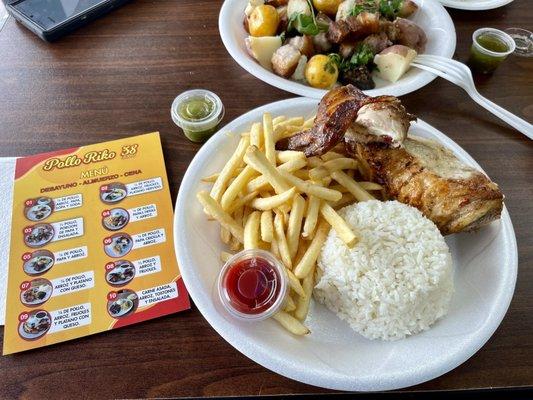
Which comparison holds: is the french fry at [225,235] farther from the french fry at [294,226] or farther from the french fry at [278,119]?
the french fry at [278,119]

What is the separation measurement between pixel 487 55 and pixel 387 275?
1.51 meters

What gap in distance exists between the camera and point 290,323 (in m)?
1.36

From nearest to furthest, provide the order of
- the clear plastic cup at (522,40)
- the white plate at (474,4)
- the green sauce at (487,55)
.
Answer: the green sauce at (487,55) → the clear plastic cup at (522,40) → the white plate at (474,4)

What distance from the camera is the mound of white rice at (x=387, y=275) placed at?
55.2 inches

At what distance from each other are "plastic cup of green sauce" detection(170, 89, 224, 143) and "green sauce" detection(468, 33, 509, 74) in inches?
55.9

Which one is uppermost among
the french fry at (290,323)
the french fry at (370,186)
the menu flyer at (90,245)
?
the french fry at (370,186)

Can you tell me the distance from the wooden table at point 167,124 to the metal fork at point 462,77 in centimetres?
5

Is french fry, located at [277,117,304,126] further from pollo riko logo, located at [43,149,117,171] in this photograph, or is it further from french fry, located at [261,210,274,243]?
pollo riko logo, located at [43,149,117,171]

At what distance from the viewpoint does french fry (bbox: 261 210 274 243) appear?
1434mm

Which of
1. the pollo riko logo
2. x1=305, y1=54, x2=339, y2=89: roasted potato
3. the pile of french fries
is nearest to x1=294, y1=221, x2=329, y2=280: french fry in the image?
the pile of french fries

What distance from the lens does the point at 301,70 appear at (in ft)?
7.14

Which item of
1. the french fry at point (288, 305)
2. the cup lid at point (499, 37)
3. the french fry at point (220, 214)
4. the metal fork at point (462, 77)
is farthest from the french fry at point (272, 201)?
the cup lid at point (499, 37)

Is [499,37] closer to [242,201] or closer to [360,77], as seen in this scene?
[360,77]

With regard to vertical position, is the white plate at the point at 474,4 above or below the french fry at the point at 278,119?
above
